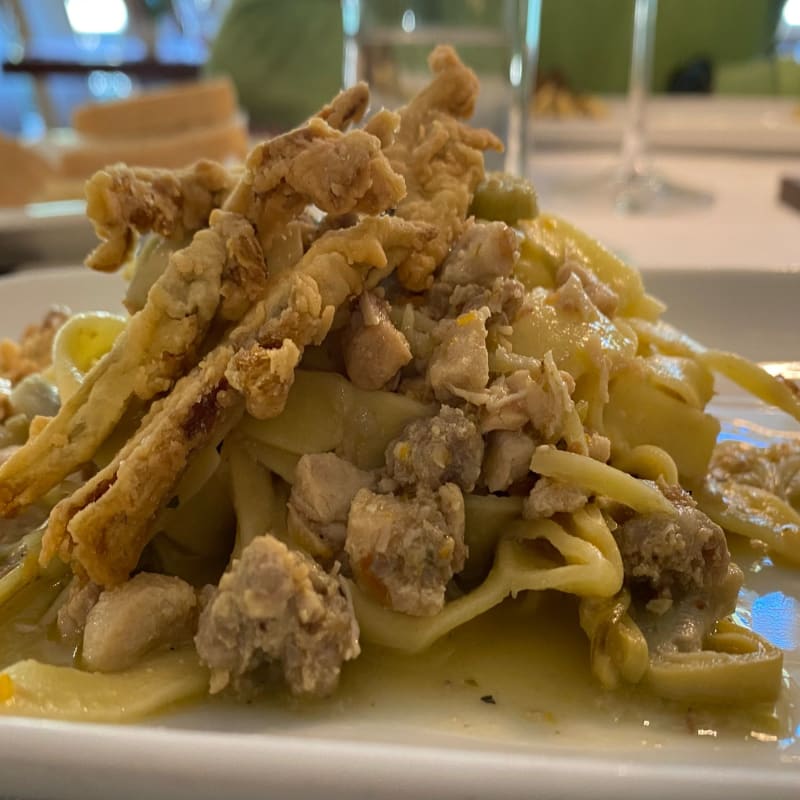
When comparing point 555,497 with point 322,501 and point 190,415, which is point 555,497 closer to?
point 322,501

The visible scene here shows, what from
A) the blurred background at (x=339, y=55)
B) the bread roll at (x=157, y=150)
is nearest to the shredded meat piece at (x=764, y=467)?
the bread roll at (x=157, y=150)

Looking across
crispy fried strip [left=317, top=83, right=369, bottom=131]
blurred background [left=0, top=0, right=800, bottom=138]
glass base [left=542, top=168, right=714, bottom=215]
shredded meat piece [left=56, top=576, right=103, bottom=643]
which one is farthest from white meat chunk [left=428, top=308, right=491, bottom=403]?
blurred background [left=0, top=0, right=800, bottom=138]

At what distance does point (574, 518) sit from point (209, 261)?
848mm

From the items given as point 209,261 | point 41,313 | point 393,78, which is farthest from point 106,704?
point 393,78

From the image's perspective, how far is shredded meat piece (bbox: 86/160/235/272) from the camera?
1828mm

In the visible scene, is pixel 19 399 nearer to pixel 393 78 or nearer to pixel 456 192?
pixel 456 192

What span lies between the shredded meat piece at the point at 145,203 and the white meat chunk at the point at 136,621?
69 centimetres

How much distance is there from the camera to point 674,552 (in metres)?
1.71

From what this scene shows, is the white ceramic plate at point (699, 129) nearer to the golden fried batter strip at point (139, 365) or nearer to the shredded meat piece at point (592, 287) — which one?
the shredded meat piece at point (592, 287)

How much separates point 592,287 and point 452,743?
115cm

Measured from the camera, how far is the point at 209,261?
5.77ft

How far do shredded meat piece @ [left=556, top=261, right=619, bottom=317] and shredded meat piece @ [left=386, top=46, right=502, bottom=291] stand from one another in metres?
0.28

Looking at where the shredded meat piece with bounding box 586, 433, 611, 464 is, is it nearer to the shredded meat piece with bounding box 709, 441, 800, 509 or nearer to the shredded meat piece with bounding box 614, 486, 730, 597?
the shredded meat piece with bounding box 614, 486, 730, 597

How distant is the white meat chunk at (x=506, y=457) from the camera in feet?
5.69
